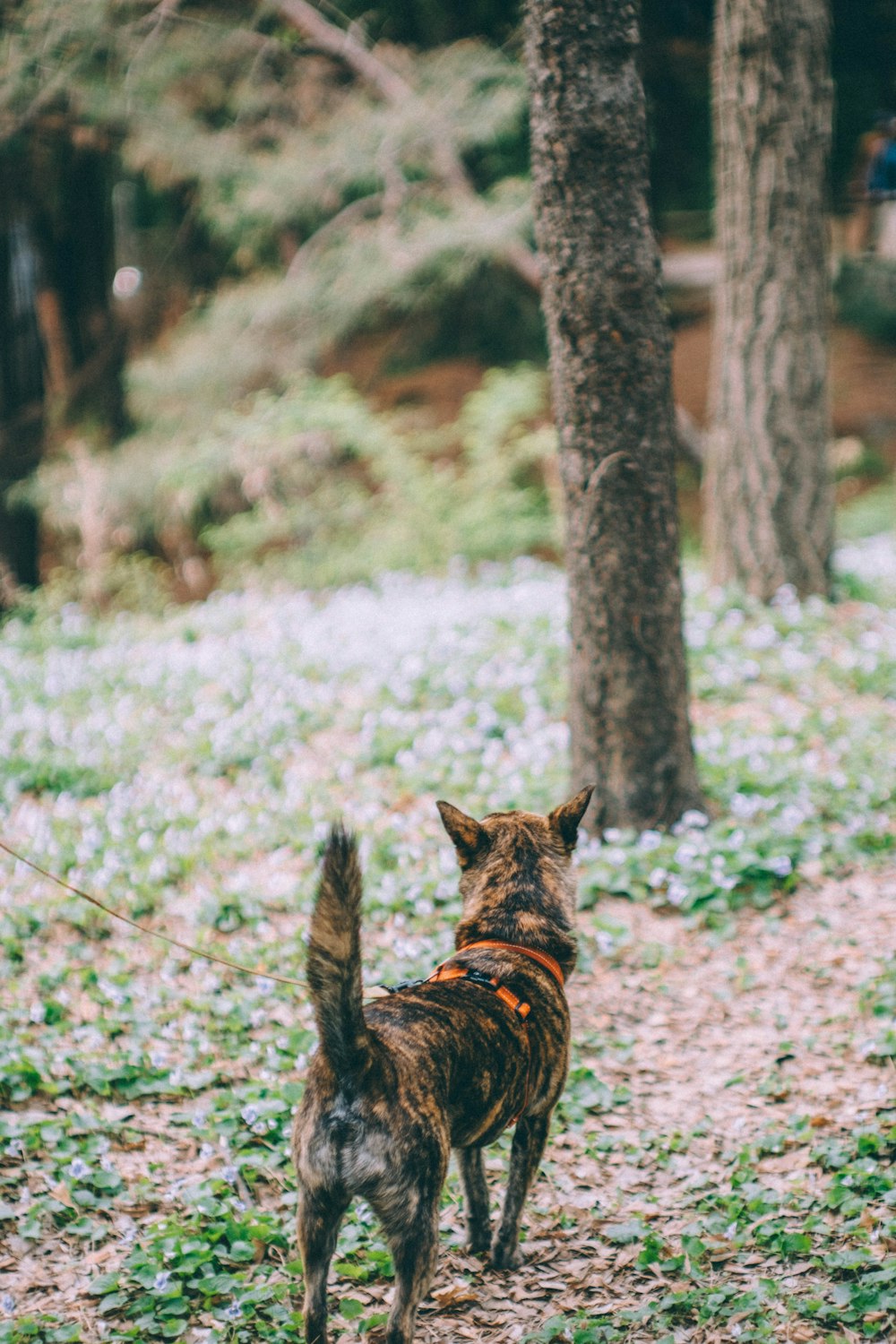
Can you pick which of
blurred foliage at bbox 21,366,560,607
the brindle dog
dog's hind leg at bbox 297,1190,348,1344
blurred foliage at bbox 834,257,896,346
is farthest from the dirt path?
blurred foliage at bbox 834,257,896,346

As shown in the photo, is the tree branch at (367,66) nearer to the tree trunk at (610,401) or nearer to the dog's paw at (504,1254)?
the tree trunk at (610,401)

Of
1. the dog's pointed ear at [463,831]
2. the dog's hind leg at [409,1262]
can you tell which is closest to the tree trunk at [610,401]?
the dog's pointed ear at [463,831]

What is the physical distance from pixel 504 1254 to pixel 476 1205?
174 mm

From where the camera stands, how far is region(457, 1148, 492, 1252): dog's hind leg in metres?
3.45

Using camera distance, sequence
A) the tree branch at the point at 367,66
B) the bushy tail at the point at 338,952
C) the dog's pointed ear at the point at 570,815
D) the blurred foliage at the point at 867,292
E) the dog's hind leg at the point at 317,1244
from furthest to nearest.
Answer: the blurred foliage at the point at 867,292, the tree branch at the point at 367,66, the dog's pointed ear at the point at 570,815, the dog's hind leg at the point at 317,1244, the bushy tail at the point at 338,952

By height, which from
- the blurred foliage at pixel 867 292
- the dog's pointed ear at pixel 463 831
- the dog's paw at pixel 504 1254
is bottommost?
the dog's paw at pixel 504 1254

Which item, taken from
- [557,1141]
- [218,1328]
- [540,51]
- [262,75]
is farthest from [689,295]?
[218,1328]

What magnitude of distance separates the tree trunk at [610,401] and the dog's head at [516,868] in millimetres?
1975

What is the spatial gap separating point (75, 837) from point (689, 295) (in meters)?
15.4

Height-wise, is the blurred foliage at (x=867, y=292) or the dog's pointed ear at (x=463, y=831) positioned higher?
the blurred foliage at (x=867, y=292)

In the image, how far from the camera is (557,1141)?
4082 mm

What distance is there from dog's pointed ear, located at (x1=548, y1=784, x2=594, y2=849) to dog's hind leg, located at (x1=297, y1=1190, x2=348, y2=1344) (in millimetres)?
1476

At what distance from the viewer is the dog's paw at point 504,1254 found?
3412mm

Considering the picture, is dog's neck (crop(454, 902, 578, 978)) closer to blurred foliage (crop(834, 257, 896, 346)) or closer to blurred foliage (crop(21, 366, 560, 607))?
blurred foliage (crop(21, 366, 560, 607))
